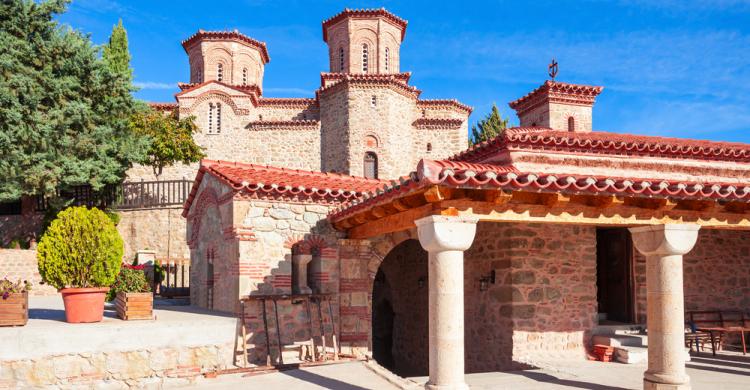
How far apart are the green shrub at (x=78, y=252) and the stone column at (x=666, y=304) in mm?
7685

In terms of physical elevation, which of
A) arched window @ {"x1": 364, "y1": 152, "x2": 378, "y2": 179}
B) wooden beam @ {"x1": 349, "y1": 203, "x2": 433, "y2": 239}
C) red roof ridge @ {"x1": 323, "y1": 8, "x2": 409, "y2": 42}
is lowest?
wooden beam @ {"x1": 349, "y1": 203, "x2": 433, "y2": 239}

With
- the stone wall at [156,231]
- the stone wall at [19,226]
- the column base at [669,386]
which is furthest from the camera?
the stone wall at [156,231]

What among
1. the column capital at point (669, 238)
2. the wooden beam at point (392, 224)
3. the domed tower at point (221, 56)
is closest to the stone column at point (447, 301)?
the wooden beam at point (392, 224)

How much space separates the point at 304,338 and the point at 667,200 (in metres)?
5.76

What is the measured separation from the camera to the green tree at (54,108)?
18047 millimetres

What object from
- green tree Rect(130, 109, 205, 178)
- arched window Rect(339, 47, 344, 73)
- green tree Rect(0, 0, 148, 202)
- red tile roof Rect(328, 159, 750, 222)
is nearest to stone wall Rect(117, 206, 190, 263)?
green tree Rect(130, 109, 205, 178)

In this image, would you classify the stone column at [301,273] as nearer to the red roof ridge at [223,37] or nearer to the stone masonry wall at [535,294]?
the stone masonry wall at [535,294]

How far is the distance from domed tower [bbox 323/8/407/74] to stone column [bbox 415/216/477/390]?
2474 centimetres

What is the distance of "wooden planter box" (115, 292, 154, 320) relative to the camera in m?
8.75

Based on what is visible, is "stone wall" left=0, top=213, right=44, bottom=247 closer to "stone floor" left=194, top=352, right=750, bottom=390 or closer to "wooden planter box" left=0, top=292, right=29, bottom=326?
"wooden planter box" left=0, top=292, right=29, bottom=326

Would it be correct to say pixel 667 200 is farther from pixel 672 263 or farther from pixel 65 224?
pixel 65 224

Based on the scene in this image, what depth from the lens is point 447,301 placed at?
617 centimetres

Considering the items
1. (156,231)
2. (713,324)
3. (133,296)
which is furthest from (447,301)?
(156,231)

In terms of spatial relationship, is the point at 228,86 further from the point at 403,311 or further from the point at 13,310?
the point at 13,310
